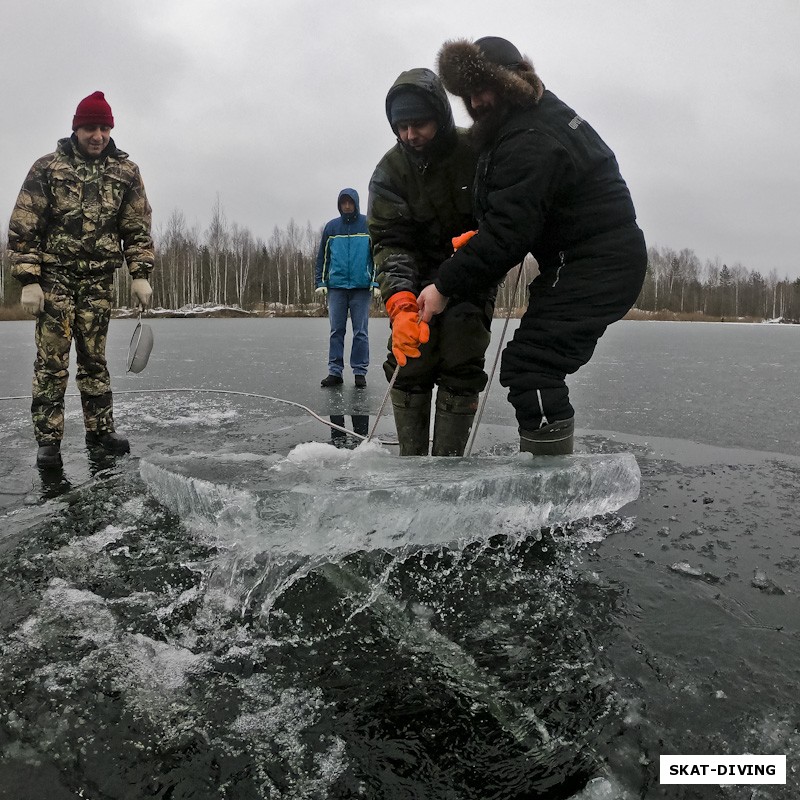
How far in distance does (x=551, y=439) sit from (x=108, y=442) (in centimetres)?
264

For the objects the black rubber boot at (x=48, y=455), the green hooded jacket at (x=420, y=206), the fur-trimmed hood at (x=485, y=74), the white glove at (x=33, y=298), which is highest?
the fur-trimmed hood at (x=485, y=74)

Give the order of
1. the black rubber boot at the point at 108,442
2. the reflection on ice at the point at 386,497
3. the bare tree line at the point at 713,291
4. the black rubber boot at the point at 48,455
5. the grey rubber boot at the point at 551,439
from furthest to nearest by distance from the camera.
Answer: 1. the bare tree line at the point at 713,291
2. the black rubber boot at the point at 108,442
3. the black rubber boot at the point at 48,455
4. the grey rubber boot at the point at 551,439
5. the reflection on ice at the point at 386,497

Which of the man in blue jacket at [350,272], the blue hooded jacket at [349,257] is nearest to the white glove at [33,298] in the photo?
the man in blue jacket at [350,272]

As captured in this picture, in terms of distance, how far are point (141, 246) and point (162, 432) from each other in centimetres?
123

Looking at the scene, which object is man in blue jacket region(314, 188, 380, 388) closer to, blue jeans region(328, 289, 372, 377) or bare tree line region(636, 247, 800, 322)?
blue jeans region(328, 289, 372, 377)

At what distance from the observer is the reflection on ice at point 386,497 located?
6.54ft

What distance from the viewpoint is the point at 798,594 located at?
183cm

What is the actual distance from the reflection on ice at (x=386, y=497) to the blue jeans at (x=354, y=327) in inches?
152

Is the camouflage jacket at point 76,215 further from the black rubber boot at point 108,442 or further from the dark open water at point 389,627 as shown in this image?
the dark open water at point 389,627

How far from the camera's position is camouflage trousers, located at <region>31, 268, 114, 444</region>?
134 inches

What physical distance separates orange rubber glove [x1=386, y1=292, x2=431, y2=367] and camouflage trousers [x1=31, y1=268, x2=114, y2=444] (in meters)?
1.84

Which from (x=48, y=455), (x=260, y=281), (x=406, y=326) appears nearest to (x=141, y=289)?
(x=48, y=455)

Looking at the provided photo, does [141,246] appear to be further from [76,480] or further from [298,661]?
[298,661]

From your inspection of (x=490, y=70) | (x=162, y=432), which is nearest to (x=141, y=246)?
(x=162, y=432)
